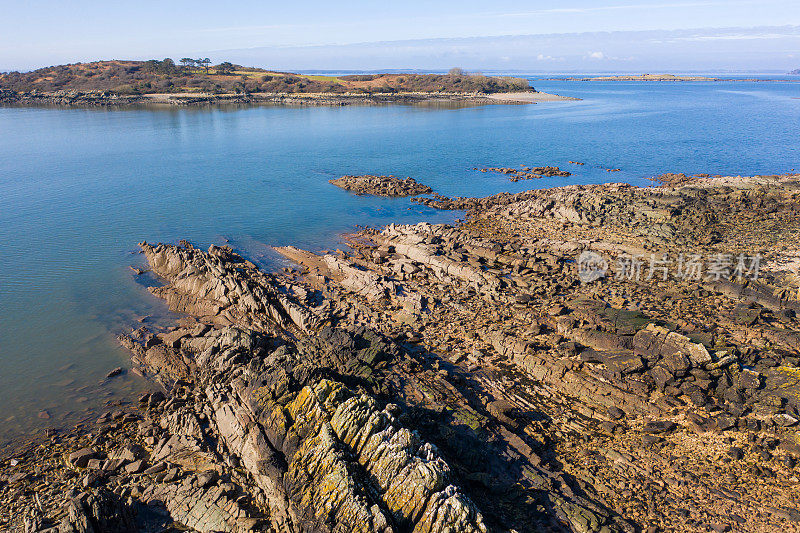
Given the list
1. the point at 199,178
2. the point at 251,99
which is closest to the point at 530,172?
the point at 199,178

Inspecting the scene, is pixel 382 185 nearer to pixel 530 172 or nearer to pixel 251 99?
pixel 530 172

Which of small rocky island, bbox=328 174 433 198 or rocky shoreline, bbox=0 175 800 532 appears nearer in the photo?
rocky shoreline, bbox=0 175 800 532

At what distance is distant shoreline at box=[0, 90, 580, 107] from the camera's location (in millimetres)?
132575

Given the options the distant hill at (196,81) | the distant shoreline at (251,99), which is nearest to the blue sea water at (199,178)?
the distant shoreline at (251,99)

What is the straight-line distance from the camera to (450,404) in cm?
1656

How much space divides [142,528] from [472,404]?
11.4 meters

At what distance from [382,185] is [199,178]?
77.8 feet

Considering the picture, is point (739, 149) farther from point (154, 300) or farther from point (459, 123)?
point (154, 300)

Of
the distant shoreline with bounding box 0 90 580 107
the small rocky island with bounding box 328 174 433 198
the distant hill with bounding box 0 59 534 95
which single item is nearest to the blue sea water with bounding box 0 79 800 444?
the small rocky island with bounding box 328 174 433 198

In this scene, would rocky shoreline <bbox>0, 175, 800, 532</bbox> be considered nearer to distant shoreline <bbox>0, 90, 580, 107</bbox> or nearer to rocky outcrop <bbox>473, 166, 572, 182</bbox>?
rocky outcrop <bbox>473, 166, 572, 182</bbox>

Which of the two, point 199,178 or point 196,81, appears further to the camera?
point 196,81

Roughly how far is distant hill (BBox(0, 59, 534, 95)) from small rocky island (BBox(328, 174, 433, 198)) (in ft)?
410

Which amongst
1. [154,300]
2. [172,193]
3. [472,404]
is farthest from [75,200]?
[472,404]

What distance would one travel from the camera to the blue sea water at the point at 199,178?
894 inches
